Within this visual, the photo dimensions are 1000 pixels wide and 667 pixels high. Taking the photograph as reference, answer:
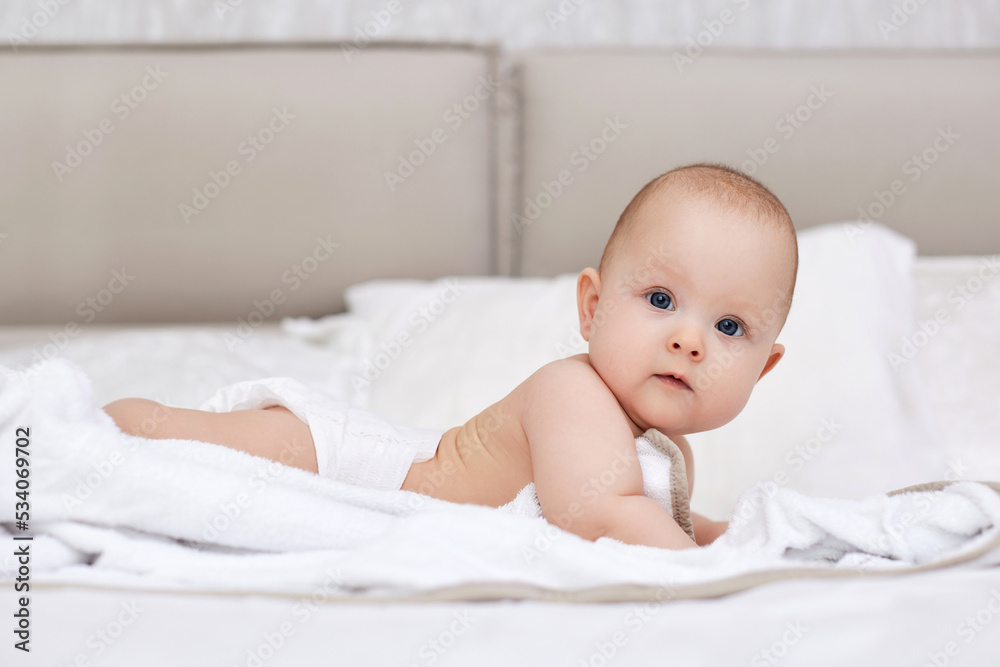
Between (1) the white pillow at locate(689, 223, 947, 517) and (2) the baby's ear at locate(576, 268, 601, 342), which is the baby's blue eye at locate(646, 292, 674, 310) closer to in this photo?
(2) the baby's ear at locate(576, 268, 601, 342)

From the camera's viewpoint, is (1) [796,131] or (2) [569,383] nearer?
(2) [569,383]

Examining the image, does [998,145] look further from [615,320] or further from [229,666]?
[229,666]

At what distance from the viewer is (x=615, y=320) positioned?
0.86m

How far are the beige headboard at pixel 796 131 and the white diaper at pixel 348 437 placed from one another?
3.46 feet

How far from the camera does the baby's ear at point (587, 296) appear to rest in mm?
932

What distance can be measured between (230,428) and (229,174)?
3.70 feet

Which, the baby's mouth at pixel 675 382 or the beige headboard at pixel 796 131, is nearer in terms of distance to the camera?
the baby's mouth at pixel 675 382

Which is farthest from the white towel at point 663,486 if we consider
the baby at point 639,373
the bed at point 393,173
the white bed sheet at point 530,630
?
the bed at point 393,173

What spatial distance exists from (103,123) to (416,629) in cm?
168

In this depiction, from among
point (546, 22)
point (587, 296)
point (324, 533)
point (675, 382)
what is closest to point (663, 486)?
point (675, 382)

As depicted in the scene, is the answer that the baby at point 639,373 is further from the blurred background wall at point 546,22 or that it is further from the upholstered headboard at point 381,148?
the blurred background wall at point 546,22

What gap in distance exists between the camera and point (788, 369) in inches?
53.2

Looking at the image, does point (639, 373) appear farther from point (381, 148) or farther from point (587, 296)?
point (381, 148)

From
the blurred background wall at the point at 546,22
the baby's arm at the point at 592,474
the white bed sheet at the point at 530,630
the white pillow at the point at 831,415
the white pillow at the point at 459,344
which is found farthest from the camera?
the blurred background wall at the point at 546,22
